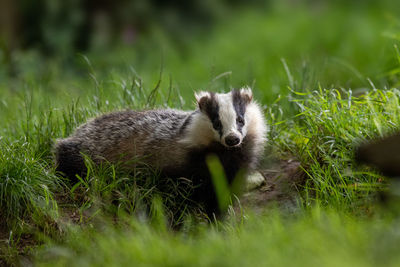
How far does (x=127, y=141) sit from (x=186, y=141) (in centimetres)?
53

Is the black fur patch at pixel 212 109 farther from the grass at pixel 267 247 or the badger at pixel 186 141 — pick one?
the grass at pixel 267 247

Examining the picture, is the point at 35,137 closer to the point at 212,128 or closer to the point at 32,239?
the point at 32,239

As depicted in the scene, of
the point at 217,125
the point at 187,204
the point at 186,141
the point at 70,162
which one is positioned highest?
the point at 217,125

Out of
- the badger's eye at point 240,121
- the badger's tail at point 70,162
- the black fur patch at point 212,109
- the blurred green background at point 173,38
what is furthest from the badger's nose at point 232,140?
the blurred green background at point 173,38

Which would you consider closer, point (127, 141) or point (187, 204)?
point (187, 204)

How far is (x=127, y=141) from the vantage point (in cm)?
465

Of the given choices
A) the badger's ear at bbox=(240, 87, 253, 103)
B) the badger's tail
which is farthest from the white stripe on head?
the badger's tail

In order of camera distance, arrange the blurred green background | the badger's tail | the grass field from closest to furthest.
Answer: the grass field < the badger's tail < the blurred green background

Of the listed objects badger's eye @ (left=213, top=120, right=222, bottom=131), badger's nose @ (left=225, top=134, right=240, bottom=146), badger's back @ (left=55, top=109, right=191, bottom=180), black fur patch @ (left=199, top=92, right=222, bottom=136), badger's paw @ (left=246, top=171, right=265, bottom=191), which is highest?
black fur patch @ (left=199, top=92, right=222, bottom=136)

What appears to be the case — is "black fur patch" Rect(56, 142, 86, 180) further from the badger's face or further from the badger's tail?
the badger's face

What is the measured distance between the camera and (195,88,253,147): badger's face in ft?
13.6

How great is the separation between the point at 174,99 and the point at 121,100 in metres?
0.51

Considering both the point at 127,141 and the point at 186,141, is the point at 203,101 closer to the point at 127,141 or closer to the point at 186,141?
the point at 186,141

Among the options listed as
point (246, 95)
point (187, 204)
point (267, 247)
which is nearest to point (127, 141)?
point (187, 204)
